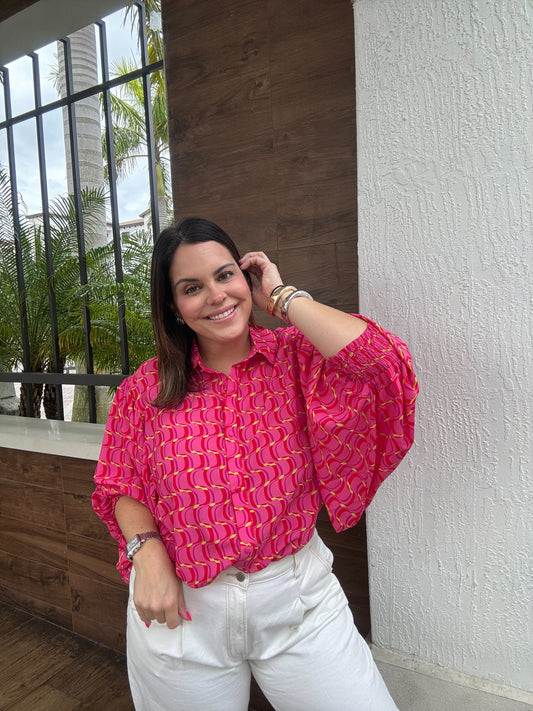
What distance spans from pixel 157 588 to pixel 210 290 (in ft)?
2.15

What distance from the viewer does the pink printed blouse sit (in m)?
0.99

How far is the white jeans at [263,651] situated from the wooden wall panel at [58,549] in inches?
44.0

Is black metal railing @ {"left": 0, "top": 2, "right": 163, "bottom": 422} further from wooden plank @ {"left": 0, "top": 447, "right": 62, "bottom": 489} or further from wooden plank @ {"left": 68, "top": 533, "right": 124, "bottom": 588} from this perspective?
wooden plank @ {"left": 68, "top": 533, "right": 124, "bottom": 588}

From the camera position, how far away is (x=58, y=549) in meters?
2.29

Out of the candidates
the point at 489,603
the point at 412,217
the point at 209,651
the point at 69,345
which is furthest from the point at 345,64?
the point at 69,345

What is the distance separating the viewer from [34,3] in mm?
2166

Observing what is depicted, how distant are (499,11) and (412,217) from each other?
1.32 feet

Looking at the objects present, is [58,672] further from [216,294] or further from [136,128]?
[136,128]

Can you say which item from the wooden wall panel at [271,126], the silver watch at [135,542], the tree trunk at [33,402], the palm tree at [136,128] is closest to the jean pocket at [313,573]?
the silver watch at [135,542]

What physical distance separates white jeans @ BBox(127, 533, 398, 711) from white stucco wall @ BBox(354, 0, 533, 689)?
0.72ft

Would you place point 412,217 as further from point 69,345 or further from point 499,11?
point 69,345

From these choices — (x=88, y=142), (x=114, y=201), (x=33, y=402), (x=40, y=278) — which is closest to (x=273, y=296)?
(x=114, y=201)

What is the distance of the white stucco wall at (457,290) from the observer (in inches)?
38.1

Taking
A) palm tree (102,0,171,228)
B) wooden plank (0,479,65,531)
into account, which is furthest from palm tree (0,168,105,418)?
palm tree (102,0,171,228)
